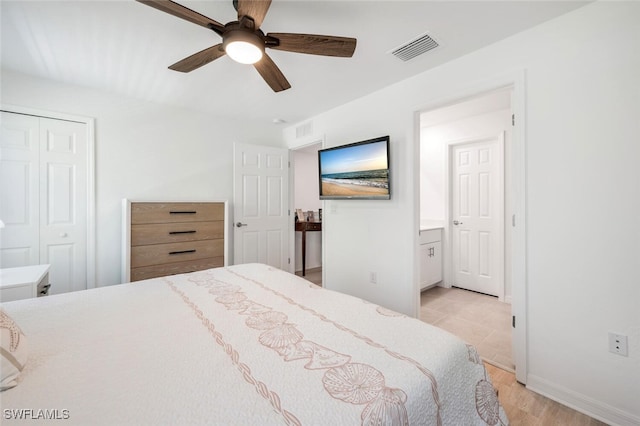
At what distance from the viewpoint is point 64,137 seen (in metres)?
2.59

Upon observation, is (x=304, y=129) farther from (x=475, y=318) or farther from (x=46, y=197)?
(x=475, y=318)

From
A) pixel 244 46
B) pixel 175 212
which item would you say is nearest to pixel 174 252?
pixel 175 212

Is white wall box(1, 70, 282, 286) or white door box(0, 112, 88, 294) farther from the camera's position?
white wall box(1, 70, 282, 286)

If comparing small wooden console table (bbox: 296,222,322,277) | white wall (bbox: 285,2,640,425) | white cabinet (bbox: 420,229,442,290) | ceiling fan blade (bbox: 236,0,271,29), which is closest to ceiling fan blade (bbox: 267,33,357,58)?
ceiling fan blade (bbox: 236,0,271,29)

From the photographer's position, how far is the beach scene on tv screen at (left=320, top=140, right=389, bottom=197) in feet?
8.80

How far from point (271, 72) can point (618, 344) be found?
2.62 m

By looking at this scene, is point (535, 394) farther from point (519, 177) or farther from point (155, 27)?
point (155, 27)

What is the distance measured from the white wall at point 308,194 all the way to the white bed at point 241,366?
3.60 metres

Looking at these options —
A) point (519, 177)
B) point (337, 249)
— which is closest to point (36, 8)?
point (337, 249)

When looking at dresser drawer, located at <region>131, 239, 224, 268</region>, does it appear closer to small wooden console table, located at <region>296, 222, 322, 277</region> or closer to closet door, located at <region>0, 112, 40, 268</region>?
closet door, located at <region>0, 112, 40, 268</region>

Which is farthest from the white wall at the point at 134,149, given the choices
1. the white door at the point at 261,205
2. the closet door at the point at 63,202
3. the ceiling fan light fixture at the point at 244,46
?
the ceiling fan light fixture at the point at 244,46

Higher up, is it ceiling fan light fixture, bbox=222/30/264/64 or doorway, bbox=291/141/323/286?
ceiling fan light fixture, bbox=222/30/264/64

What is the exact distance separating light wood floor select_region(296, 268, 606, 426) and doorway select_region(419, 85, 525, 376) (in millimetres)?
1246

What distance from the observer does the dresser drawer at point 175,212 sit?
270 centimetres
